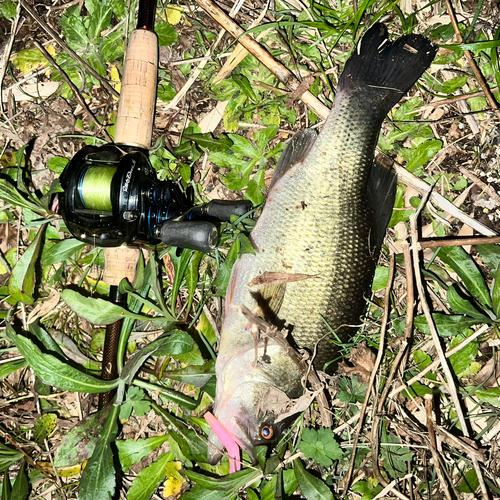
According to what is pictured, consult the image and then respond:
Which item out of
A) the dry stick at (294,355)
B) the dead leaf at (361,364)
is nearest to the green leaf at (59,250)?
the dry stick at (294,355)

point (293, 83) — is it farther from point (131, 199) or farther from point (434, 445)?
point (434, 445)

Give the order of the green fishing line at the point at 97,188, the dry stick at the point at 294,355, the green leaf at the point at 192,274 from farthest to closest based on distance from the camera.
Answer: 1. the green leaf at the point at 192,274
2. the green fishing line at the point at 97,188
3. the dry stick at the point at 294,355

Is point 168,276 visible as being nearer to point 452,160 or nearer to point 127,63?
point 127,63

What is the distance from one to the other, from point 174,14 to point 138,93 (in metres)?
0.74

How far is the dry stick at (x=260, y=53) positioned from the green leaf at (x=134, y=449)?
2139 mm

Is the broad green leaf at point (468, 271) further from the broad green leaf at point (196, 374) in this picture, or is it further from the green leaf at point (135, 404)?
the green leaf at point (135, 404)

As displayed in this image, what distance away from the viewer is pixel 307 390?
2.16 metres

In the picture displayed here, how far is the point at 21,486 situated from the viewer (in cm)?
264

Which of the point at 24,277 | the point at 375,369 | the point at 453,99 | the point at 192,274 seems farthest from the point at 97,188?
the point at 453,99

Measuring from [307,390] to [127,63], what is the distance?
6.44ft

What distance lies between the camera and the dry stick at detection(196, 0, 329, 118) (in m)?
2.47

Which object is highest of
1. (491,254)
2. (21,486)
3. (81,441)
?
(491,254)

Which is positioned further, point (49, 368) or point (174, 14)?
point (174, 14)

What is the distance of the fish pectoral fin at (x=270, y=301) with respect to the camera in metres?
2.22
